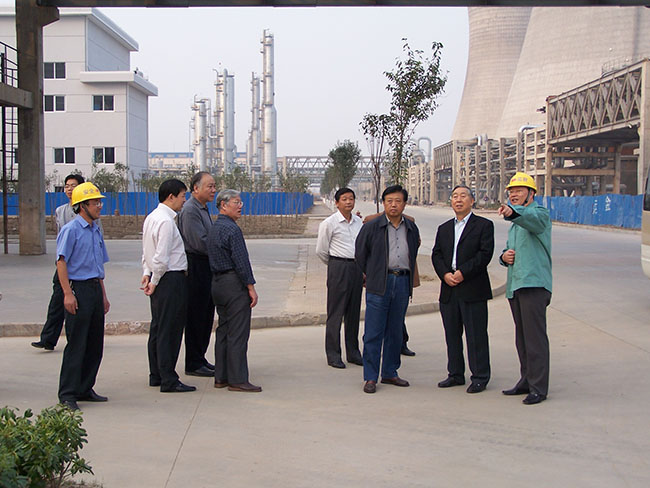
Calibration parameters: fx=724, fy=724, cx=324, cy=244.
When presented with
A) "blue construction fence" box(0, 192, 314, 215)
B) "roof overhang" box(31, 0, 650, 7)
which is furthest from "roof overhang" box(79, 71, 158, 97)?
"roof overhang" box(31, 0, 650, 7)

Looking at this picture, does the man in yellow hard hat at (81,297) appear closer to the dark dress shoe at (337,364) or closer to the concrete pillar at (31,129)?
the dark dress shoe at (337,364)

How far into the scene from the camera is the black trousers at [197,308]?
7215mm

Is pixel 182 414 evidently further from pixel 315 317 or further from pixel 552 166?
pixel 552 166

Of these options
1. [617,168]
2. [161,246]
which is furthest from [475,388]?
[617,168]

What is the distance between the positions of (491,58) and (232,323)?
69730 millimetres

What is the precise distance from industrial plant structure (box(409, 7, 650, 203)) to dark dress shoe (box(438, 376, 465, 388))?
3407 centimetres

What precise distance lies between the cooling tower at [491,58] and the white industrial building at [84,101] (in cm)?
3333

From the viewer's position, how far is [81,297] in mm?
5980

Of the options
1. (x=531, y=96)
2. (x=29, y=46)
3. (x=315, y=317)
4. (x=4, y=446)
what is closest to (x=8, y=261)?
(x=29, y=46)

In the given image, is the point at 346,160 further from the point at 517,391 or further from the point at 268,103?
the point at 517,391

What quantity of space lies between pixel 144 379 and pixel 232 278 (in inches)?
54.4

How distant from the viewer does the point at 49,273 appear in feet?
49.4

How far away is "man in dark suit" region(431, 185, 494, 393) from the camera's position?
257 inches

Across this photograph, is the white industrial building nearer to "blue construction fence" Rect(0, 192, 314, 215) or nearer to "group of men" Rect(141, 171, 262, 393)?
"blue construction fence" Rect(0, 192, 314, 215)
